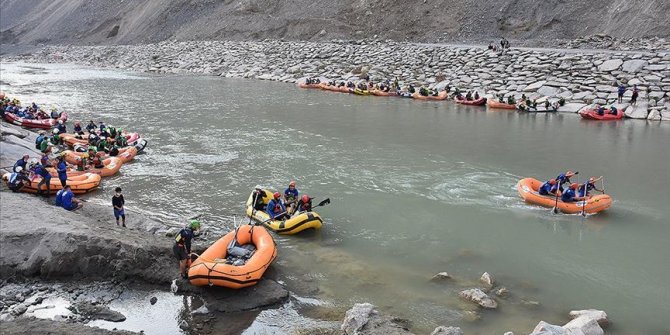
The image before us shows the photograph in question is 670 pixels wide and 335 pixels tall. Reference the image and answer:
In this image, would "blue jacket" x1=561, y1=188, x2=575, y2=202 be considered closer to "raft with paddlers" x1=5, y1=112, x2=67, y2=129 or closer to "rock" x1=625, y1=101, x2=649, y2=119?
"rock" x1=625, y1=101, x2=649, y2=119

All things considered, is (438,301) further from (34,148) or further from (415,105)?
(415,105)

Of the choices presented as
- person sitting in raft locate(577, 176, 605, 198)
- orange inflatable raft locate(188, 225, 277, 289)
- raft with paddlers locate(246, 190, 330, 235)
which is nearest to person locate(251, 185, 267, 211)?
raft with paddlers locate(246, 190, 330, 235)

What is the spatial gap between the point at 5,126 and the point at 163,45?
4362cm

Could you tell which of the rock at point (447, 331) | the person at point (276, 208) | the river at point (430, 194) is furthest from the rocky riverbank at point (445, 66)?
the rock at point (447, 331)

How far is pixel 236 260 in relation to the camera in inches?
406

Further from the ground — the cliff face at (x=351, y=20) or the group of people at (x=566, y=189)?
the cliff face at (x=351, y=20)

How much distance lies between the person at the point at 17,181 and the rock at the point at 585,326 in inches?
527

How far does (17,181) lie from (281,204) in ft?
23.2

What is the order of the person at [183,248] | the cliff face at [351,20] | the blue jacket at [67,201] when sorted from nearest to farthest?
the person at [183,248] < the blue jacket at [67,201] < the cliff face at [351,20]

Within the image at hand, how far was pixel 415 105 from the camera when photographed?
32.0 metres

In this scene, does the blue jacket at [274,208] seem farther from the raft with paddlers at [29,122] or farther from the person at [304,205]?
the raft with paddlers at [29,122]

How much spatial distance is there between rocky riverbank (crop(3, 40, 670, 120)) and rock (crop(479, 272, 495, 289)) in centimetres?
2120

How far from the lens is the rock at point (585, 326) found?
26.7ft

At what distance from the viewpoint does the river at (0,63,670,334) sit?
10039mm
